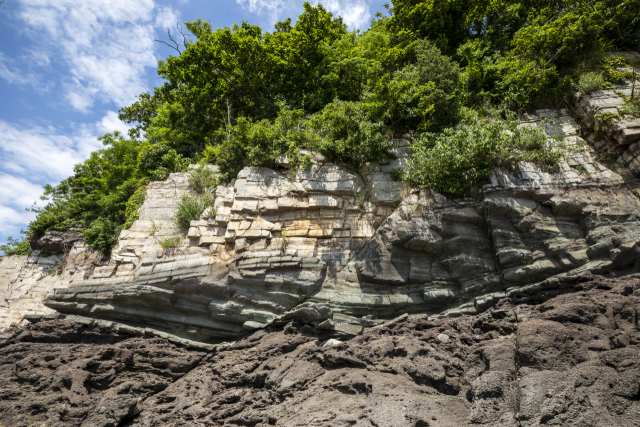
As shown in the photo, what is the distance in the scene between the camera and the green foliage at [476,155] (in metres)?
9.14

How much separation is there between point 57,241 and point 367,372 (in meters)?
15.3

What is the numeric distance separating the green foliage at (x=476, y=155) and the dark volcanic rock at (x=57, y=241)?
14.8m

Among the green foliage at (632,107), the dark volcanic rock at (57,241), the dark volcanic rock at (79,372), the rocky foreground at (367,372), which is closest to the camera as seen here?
the rocky foreground at (367,372)

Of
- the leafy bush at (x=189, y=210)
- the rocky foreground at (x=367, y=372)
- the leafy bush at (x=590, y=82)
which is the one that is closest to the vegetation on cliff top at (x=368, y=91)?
the leafy bush at (x=590, y=82)

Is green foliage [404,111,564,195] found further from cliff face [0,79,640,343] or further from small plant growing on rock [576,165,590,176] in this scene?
small plant growing on rock [576,165,590,176]

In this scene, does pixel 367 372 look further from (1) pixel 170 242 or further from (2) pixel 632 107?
(2) pixel 632 107

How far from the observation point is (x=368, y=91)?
12164mm

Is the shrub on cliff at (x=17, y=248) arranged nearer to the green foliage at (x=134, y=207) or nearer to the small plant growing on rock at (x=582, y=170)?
the green foliage at (x=134, y=207)

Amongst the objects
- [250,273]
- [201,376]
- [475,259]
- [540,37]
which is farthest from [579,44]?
[201,376]

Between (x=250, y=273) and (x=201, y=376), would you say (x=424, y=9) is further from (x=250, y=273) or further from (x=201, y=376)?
(x=201, y=376)

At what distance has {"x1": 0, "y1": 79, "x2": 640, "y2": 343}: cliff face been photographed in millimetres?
7996

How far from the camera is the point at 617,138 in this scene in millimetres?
9273

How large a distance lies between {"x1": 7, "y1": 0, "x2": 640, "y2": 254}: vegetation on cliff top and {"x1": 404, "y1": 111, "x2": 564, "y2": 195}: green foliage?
0.12ft

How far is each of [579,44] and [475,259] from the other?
914 cm
